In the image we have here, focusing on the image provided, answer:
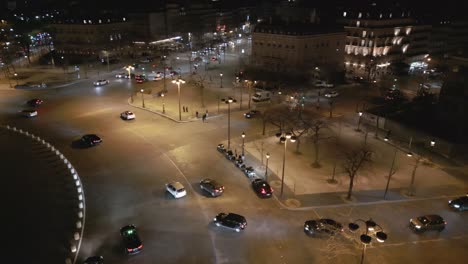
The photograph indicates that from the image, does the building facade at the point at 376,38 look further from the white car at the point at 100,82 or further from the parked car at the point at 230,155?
the white car at the point at 100,82

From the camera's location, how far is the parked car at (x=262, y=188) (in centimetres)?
3450

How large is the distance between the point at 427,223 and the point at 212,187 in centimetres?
1901

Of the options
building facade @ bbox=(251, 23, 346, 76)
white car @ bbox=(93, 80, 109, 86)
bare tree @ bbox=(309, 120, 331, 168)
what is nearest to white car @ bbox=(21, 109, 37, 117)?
white car @ bbox=(93, 80, 109, 86)

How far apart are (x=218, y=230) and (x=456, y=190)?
24.9 metres

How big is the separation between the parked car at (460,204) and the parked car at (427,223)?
358cm

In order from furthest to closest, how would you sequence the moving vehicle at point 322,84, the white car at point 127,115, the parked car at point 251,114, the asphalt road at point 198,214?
the moving vehicle at point 322,84 < the parked car at point 251,114 < the white car at point 127,115 < the asphalt road at point 198,214

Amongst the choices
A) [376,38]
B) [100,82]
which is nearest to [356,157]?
[100,82]

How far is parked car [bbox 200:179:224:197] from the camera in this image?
3472 cm

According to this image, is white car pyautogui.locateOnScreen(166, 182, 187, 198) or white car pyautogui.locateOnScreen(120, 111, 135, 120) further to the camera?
white car pyautogui.locateOnScreen(120, 111, 135, 120)

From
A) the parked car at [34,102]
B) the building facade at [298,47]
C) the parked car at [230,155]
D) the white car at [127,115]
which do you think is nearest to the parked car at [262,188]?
the parked car at [230,155]

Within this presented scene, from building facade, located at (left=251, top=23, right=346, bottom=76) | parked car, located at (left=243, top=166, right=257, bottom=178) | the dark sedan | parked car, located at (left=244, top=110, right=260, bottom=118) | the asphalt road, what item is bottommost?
the asphalt road

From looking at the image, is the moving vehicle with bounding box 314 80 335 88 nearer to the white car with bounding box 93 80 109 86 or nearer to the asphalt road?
the asphalt road

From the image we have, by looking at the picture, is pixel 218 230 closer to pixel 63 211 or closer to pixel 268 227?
pixel 268 227

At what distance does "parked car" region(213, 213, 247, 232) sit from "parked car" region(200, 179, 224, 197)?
4.24 metres
